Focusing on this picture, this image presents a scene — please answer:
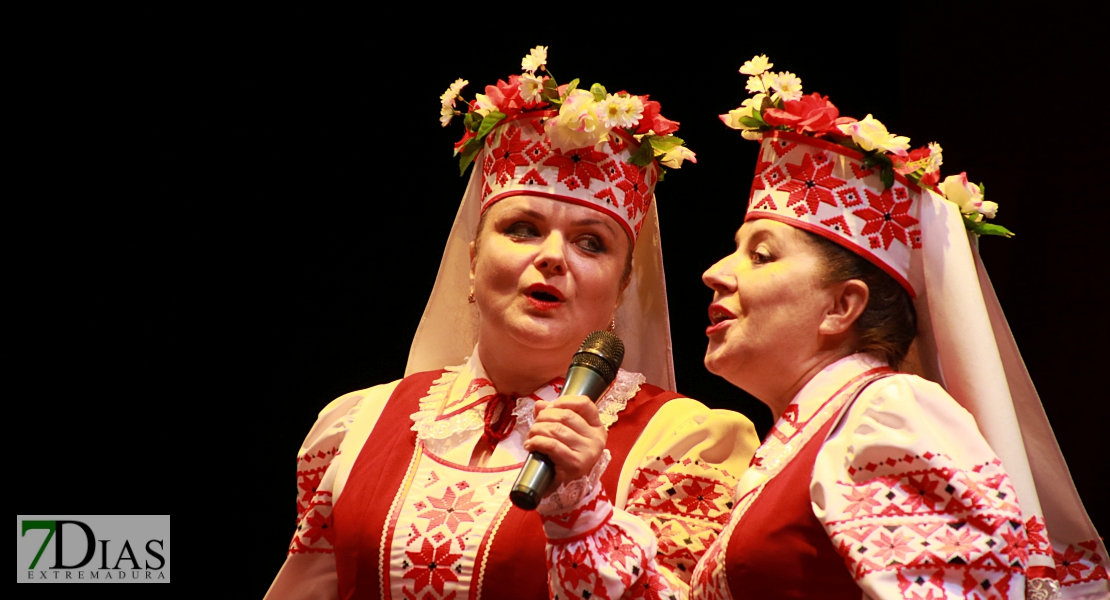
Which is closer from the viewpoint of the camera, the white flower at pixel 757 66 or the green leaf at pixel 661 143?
the white flower at pixel 757 66

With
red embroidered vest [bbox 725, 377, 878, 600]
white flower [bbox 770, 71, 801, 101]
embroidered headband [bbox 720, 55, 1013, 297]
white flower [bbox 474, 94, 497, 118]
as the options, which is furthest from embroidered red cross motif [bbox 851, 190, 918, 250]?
white flower [bbox 474, 94, 497, 118]

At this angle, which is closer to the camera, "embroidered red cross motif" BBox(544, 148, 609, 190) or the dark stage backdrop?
"embroidered red cross motif" BBox(544, 148, 609, 190)

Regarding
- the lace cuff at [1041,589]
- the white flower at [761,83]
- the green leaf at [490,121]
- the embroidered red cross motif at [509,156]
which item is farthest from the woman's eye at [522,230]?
the lace cuff at [1041,589]

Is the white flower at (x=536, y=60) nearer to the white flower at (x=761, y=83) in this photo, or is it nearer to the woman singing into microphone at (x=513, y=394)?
the woman singing into microphone at (x=513, y=394)

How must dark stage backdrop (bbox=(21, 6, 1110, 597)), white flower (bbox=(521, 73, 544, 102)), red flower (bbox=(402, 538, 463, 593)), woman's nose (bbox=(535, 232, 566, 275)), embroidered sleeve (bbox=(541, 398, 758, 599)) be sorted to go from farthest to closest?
1. dark stage backdrop (bbox=(21, 6, 1110, 597))
2. white flower (bbox=(521, 73, 544, 102))
3. woman's nose (bbox=(535, 232, 566, 275))
4. red flower (bbox=(402, 538, 463, 593))
5. embroidered sleeve (bbox=(541, 398, 758, 599))

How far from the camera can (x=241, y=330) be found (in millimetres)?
3365

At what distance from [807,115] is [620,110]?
40 centimetres

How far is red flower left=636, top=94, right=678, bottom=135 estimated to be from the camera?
247cm

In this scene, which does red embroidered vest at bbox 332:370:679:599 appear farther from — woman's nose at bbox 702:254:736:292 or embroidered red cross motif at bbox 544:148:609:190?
embroidered red cross motif at bbox 544:148:609:190

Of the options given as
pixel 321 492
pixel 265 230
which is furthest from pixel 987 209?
pixel 265 230

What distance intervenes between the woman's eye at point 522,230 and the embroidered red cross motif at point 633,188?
0.66 feet

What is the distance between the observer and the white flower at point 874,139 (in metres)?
2.09

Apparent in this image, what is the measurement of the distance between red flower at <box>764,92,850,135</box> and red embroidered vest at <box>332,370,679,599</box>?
62 centimetres

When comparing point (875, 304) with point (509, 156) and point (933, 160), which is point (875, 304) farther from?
point (509, 156)
